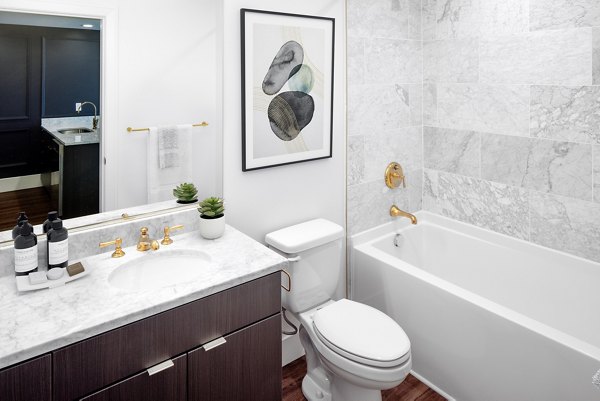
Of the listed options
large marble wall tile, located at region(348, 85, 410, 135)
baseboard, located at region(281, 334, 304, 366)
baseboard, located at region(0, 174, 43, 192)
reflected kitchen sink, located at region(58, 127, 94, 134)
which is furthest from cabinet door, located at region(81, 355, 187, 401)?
large marble wall tile, located at region(348, 85, 410, 135)

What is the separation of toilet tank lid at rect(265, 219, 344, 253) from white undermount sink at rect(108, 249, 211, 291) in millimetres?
433

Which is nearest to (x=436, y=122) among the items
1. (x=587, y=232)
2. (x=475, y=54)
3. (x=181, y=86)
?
(x=475, y=54)

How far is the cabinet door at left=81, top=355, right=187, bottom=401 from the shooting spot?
4.14 ft

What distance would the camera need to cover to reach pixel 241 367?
1551 mm

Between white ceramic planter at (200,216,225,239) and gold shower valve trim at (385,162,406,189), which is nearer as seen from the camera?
white ceramic planter at (200,216,225,239)

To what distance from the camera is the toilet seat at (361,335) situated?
5.59 feet

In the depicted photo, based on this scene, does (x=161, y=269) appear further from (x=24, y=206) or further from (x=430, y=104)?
(x=430, y=104)

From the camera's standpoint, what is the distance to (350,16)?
2334mm

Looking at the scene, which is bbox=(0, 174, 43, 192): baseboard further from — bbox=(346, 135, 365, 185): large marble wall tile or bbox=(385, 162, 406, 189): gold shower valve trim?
bbox=(385, 162, 406, 189): gold shower valve trim

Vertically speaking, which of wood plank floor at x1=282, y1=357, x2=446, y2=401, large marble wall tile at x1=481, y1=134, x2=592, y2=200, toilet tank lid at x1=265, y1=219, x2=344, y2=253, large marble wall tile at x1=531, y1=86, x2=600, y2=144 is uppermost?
large marble wall tile at x1=531, y1=86, x2=600, y2=144

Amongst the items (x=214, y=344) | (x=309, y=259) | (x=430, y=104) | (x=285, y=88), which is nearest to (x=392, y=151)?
(x=430, y=104)

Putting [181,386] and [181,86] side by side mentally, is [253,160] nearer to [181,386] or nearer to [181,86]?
[181,86]

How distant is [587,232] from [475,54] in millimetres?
1164

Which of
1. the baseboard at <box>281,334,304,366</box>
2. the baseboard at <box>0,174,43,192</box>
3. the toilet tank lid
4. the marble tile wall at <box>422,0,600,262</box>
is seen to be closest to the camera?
the baseboard at <box>0,174,43,192</box>
